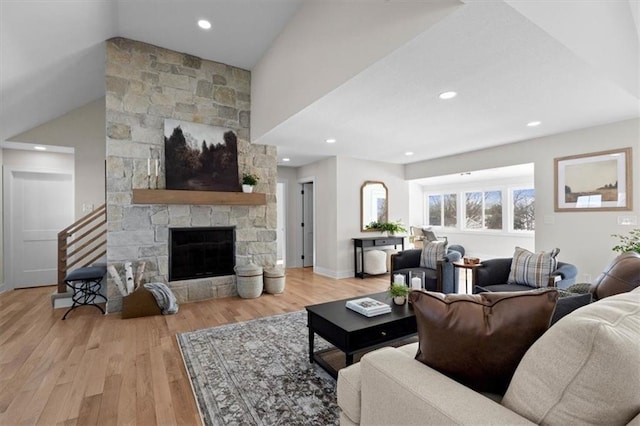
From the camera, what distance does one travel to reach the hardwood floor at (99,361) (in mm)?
1844

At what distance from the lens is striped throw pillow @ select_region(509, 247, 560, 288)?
3035 millimetres

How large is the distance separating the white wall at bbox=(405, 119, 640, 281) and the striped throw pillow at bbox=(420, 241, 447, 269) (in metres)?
1.56

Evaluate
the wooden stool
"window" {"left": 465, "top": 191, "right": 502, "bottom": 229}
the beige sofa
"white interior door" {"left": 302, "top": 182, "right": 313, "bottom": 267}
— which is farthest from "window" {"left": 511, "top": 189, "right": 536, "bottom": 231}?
the wooden stool

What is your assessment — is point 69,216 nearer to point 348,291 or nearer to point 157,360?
point 157,360

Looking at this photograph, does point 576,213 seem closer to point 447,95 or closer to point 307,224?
point 447,95

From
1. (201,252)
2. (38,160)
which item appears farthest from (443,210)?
(38,160)

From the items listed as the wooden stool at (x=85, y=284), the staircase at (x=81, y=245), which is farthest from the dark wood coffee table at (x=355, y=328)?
the staircase at (x=81, y=245)

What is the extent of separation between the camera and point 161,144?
4055mm

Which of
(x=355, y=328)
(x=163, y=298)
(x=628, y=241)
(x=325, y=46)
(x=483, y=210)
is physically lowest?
(x=163, y=298)

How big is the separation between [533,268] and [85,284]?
5228 millimetres

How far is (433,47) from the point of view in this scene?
213cm

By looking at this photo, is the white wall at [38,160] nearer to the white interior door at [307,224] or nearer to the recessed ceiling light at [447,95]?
the white interior door at [307,224]

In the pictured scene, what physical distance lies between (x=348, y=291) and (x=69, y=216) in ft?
16.8

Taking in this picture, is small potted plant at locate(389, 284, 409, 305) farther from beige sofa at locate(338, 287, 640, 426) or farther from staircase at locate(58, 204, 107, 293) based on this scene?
staircase at locate(58, 204, 107, 293)
